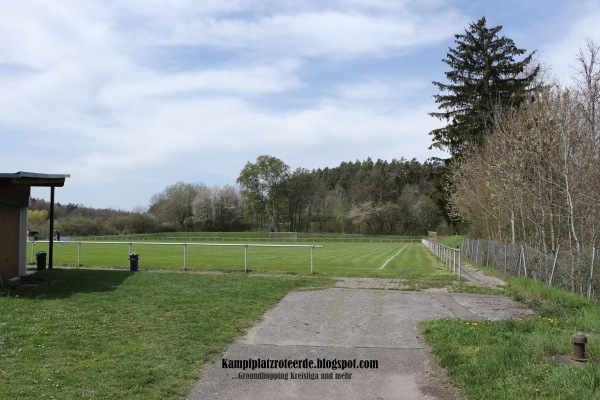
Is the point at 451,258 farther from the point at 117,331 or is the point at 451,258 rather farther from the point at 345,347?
the point at 117,331

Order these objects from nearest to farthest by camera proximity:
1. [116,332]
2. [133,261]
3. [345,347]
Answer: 1. [345,347]
2. [116,332]
3. [133,261]

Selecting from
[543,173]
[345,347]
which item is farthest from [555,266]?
[345,347]

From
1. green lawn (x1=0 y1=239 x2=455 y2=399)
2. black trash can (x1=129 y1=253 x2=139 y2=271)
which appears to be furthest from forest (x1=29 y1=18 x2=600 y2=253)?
black trash can (x1=129 y1=253 x2=139 y2=271)

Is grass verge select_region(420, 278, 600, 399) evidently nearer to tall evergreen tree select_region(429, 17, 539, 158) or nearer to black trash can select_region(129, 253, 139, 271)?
black trash can select_region(129, 253, 139, 271)

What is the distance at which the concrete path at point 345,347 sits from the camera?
5.88 meters

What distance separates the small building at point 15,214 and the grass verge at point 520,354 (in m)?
11.0

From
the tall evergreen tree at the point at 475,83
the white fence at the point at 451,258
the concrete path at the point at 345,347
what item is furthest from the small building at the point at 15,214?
the tall evergreen tree at the point at 475,83

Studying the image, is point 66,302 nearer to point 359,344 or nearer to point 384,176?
point 359,344

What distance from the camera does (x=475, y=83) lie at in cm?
3562

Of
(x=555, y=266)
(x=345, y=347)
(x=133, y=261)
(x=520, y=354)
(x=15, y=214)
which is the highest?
(x=15, y=214)

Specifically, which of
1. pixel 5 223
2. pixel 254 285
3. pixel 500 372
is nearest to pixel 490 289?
pixel 254 285

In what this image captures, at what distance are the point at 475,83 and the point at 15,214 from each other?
30828 mm

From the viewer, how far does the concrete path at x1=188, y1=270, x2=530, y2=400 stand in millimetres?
5875

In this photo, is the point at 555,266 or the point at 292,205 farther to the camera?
the point at 292,205
